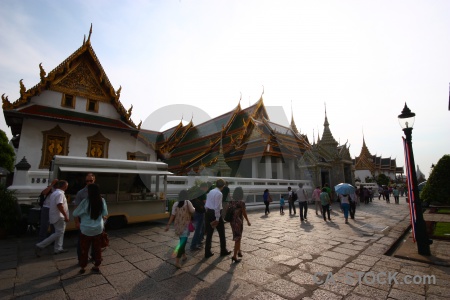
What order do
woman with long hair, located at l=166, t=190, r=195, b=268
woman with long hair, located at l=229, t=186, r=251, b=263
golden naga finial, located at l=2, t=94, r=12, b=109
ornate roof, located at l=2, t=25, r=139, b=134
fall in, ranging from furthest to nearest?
ornate roof, located at l=2, t=25, r=139, b=134 → golden naga finial, located at l=2, t=94, r=12, b=109 → woman with long hair, located at l=229, t=186, r=251, b=263 → woman with long hair, located at l=166, t=190, r=195, b=268

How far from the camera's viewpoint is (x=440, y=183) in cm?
1280

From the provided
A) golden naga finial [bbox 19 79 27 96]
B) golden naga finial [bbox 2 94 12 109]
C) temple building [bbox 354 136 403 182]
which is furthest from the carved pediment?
temple building [bbox 354 136 403 182]

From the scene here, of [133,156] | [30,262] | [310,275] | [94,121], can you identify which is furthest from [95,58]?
[310,275]

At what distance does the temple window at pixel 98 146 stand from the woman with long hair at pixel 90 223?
10.3 meters

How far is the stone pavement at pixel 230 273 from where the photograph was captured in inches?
124

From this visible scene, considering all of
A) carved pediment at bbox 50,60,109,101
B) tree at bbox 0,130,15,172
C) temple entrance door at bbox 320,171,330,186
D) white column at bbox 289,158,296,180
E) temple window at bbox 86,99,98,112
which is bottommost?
temple entrance door at bbox 320,171,330,186

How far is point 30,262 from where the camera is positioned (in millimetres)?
4402

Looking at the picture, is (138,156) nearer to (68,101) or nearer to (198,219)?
(68,101)

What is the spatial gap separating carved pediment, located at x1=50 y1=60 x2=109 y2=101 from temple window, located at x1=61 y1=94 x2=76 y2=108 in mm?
253

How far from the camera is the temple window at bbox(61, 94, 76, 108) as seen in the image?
12.6 meters

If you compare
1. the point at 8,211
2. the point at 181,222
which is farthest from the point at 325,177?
the point at 8,211

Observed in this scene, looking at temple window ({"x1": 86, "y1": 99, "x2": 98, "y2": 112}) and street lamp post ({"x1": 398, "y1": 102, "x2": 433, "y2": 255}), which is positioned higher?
temple window ({"x1": 86, "y1": 99, "x2": 98, "y2": 112})

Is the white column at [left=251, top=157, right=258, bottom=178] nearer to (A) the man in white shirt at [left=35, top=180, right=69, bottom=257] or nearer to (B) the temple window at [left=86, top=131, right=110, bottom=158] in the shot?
(B) the temple window at [left=86, top=131, right=110, bottom=158]

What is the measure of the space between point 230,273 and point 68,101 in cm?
1370
